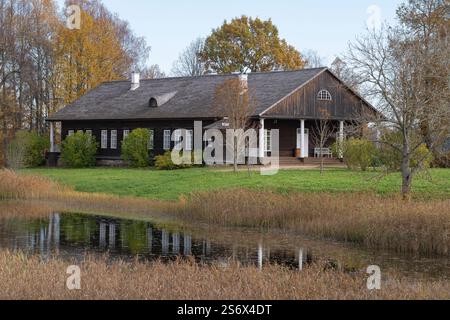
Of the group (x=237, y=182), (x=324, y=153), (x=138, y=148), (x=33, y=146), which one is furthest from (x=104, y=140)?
(x=237, y=182)

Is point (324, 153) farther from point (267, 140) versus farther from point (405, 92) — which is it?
point (405, 92)

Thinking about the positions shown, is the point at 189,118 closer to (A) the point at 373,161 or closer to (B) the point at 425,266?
(A) the point at 373,161

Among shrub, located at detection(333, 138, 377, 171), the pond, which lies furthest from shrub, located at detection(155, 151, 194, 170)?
the pond

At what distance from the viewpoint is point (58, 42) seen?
5153cm

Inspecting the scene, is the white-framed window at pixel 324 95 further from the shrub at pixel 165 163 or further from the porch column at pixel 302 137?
the shrub at pixel 165 163

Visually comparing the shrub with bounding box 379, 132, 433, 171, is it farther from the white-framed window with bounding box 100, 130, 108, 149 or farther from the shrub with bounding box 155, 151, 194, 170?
the white-framed window with bounding box 100, 130, 108, 149

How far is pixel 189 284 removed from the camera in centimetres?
1179

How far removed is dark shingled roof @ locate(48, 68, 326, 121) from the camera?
41031 mm

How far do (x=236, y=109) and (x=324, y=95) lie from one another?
28.9 feet

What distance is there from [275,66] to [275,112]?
20.1m

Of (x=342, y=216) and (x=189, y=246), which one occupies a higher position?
(x=342, y=216)

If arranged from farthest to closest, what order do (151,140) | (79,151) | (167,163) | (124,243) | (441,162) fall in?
(79,151) < (151,140) < (167,163) < (441,162) < (124,243)

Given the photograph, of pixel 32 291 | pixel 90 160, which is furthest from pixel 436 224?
pixel 90 160

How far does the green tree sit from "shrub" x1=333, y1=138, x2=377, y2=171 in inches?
1020
